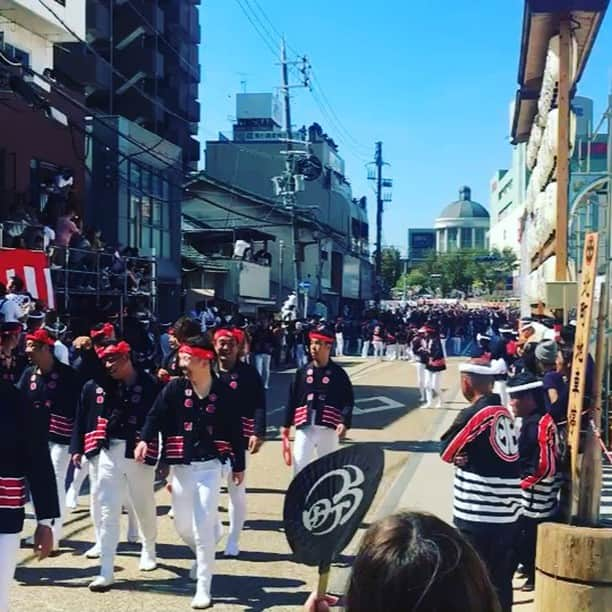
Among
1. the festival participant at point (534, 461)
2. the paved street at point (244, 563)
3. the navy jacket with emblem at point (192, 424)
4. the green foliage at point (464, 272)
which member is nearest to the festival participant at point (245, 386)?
the paved street at point (244, 563)

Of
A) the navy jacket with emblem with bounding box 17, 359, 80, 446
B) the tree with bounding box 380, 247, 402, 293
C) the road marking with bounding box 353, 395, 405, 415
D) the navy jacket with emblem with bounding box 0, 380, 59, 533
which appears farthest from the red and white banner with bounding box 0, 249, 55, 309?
the tree with bounding box 380, 247, 402, 293

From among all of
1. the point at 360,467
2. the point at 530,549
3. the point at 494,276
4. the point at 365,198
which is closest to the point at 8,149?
the point at 530,549

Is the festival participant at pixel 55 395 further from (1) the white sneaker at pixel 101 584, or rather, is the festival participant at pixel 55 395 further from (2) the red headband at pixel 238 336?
(2) the red headband at pixel 238 336

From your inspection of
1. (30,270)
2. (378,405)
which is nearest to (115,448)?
(30,270)

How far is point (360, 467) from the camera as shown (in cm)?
299

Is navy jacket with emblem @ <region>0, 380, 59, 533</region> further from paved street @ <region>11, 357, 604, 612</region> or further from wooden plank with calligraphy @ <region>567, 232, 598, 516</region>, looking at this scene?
wooden plank with calligraphy @ <region>567, 232, 598, 516</region>

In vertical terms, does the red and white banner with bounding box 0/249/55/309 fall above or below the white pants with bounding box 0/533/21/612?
above

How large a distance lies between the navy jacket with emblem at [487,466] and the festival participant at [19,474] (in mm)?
2297

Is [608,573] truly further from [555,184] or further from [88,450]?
[555,184]

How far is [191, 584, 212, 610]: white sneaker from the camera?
6.30 metres

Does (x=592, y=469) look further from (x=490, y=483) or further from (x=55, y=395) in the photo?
(x=55, y=395)

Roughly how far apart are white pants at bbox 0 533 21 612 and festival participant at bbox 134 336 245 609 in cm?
173

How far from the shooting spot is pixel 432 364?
19.4 m

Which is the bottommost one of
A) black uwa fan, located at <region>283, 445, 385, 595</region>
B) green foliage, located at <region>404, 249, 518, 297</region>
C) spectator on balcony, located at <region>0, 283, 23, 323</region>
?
black uwa fan, located at <region>283, 445, 385, 595</region>
